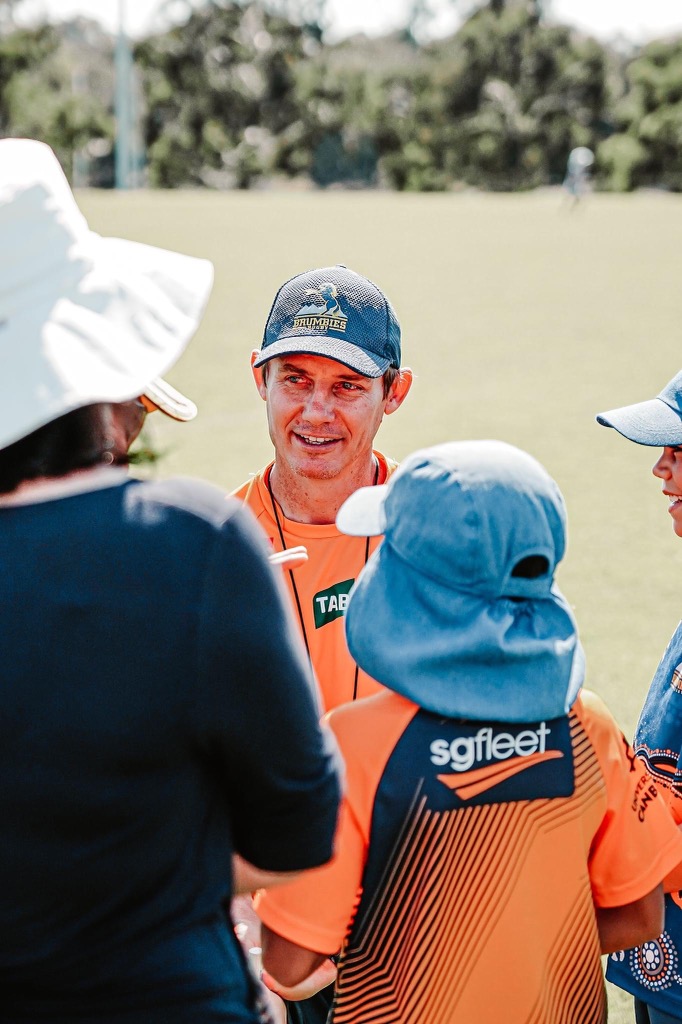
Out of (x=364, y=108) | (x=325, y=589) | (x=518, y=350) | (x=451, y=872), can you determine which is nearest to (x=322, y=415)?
(x=325, y=589)

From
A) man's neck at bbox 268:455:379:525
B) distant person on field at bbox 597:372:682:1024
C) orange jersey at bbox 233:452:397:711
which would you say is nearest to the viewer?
distant person on field at bbox 597:372:682:1024

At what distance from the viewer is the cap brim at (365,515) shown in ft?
6.06

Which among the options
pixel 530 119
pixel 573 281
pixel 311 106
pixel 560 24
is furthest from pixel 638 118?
pixel 573 281

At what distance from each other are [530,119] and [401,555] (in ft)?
200

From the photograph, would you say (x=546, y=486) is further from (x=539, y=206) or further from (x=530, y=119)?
(x=530, y=119)

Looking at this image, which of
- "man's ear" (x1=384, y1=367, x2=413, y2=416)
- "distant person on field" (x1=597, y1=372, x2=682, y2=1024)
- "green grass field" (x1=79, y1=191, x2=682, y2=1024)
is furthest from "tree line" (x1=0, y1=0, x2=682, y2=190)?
"distant person on field" (x1=597, y1=372, x2=682, y2=1024)

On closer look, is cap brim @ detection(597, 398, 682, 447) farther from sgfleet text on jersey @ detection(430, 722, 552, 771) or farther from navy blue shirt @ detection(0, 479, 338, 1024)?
navy blue shirt @ detection(0, 479, 338, 1024)

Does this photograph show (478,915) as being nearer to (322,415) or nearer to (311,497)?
(311,497)

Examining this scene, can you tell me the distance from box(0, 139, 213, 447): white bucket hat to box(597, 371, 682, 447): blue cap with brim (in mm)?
1518

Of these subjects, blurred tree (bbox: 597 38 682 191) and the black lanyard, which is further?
blurred tree (bbox: 597 38 682 191)

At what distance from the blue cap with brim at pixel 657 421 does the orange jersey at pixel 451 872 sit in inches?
46.1

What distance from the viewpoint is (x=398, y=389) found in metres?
3.35

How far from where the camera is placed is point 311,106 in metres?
60.6

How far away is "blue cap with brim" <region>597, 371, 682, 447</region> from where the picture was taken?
9.13ft
